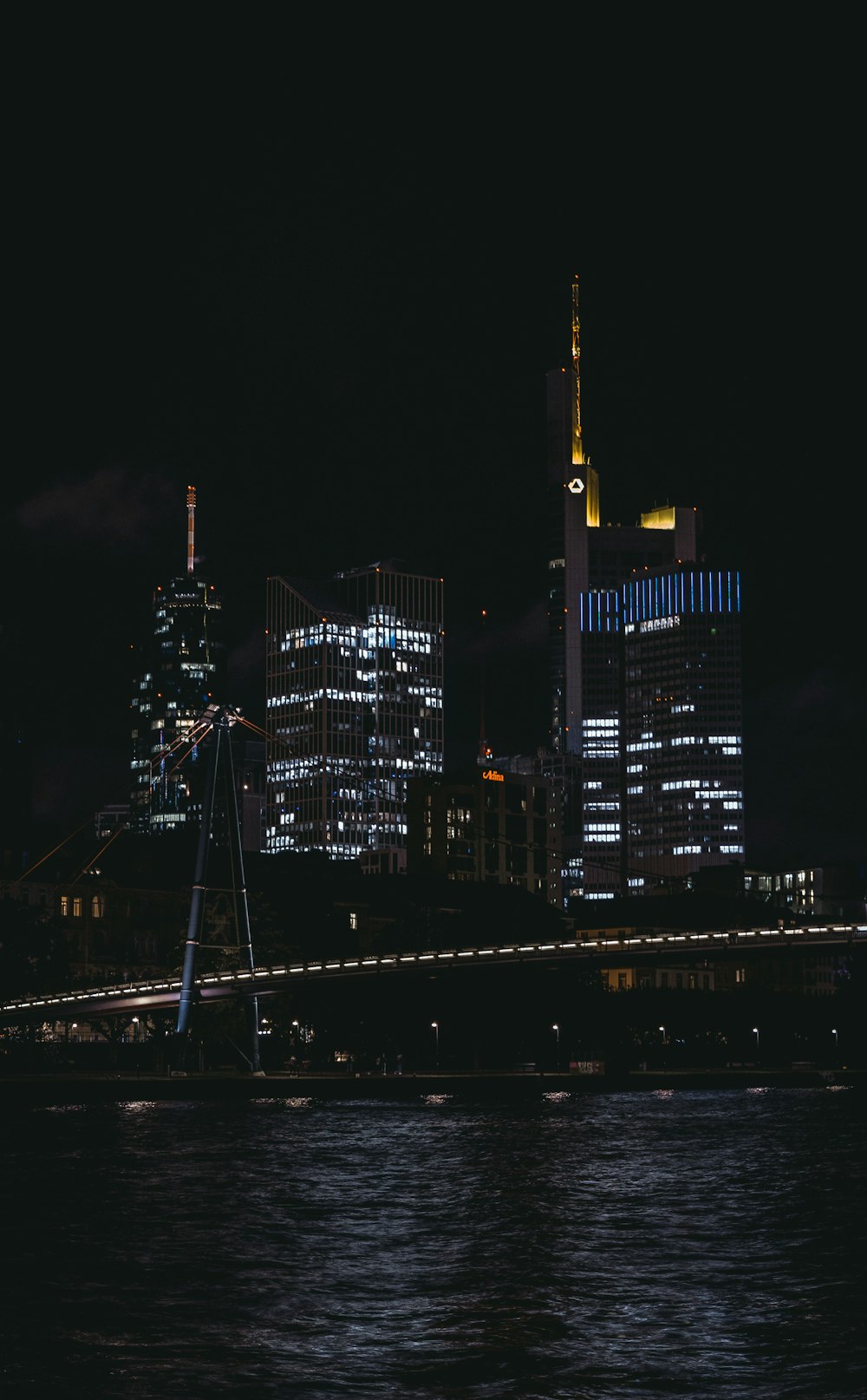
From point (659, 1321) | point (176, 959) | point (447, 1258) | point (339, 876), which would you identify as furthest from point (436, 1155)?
point (339, 876)

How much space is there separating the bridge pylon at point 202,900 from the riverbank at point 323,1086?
7.08 feet

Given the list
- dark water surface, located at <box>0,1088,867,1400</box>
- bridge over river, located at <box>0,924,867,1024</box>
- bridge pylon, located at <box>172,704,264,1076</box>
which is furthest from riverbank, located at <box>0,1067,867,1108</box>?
dark water surface, located at <box>0,1088,867,1400</box>

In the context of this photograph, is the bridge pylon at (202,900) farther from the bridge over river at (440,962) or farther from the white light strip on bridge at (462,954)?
the white light strip on bridge at (462,954)

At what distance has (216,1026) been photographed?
105312 millimetres

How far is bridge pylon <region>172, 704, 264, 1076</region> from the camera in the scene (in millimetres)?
100375

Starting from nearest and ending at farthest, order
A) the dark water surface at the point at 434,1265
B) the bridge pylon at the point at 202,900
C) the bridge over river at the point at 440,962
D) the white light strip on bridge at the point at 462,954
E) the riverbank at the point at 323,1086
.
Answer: the dark water surface at the point at 434,1265 → the white light strip on bridge at the point at 462,954 → the bridge over river at the point at 440,962 → the riverbank at the point at 323,1086 → the bridge pylon at the point at 202,900

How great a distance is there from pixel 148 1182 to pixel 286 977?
1933 inches

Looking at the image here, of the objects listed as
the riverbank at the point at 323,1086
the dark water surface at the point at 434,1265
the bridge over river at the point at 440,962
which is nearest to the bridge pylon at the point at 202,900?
the bridge over river at the point at 440,962

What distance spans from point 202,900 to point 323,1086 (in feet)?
45.5

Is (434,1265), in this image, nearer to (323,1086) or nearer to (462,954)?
(462,954)

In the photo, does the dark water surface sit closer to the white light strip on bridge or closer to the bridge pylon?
the white light strip on bridge

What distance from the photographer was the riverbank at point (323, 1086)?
293ft

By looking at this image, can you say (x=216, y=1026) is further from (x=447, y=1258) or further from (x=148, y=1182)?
(x=447, y=1258)

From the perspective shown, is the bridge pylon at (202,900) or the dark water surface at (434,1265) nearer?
the dark water surface at (434,1265)
